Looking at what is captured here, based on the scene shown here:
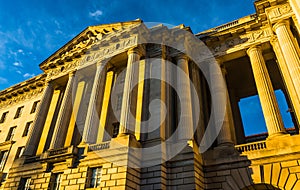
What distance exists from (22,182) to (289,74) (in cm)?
2503

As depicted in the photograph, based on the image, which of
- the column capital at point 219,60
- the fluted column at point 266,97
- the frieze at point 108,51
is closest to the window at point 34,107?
the frieze at point 108,51

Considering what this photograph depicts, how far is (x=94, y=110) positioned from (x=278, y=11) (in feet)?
63.2

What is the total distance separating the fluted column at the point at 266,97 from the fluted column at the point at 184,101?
593 centimetres

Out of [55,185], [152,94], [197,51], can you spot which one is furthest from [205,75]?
[55,185]

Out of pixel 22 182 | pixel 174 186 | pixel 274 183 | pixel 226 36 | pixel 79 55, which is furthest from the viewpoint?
pixel 79 55

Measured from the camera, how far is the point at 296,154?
16594 millimetres

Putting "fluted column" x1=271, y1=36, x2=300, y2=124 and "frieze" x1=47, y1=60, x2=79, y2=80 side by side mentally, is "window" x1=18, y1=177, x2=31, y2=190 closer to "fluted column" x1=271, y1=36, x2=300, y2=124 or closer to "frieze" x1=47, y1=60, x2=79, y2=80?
"frieze" x1=47, y1=60, x2=79, y2=80

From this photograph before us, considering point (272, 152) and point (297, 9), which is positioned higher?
point (297, 9)

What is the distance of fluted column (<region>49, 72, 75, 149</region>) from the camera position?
24.5 meters

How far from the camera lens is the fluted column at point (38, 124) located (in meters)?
25.7

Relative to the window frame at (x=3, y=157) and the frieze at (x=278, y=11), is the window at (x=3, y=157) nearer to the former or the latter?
the window frame at (x=3, y=157)

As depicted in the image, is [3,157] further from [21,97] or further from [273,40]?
[273,40]

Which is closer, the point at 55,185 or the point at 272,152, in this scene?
the point at 272,152

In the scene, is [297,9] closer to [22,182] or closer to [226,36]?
[226,36]
